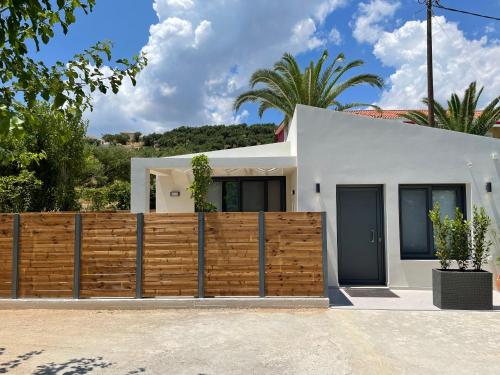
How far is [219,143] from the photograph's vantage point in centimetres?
4938

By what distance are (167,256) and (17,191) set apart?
1315 cm

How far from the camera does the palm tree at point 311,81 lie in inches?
744

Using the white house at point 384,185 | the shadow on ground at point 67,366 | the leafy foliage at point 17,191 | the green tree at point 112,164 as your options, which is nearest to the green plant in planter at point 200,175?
the white house at point 384,185

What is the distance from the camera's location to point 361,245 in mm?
10500

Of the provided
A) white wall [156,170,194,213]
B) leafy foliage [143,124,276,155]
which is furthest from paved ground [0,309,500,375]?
leafy foliage [143,124,276,155]

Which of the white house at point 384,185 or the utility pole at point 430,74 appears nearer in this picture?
the white house at point 384,185

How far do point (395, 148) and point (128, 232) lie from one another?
658 centimetres

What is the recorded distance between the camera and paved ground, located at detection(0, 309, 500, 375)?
5293 mm

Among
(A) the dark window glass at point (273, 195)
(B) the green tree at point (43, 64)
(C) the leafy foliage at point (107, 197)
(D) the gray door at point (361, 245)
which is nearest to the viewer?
(B) the green tree at point (43, 64)

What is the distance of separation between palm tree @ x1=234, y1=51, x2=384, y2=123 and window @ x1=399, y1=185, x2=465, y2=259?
939cm

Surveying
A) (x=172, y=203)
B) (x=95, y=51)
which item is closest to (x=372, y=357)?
(x=95, y=51)

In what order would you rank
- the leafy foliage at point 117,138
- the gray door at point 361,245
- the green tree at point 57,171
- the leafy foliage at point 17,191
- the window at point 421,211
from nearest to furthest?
the window at point 421,211 < the gray door at point 361,245 < the leafy foliage at point 17,191 < the green tree at point 57,171 < the leafy foliage at point 117,138

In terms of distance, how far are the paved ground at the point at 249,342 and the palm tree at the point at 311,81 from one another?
12.8 m

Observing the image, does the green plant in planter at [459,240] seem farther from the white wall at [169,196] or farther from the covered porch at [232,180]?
the white wall at [169,196]
